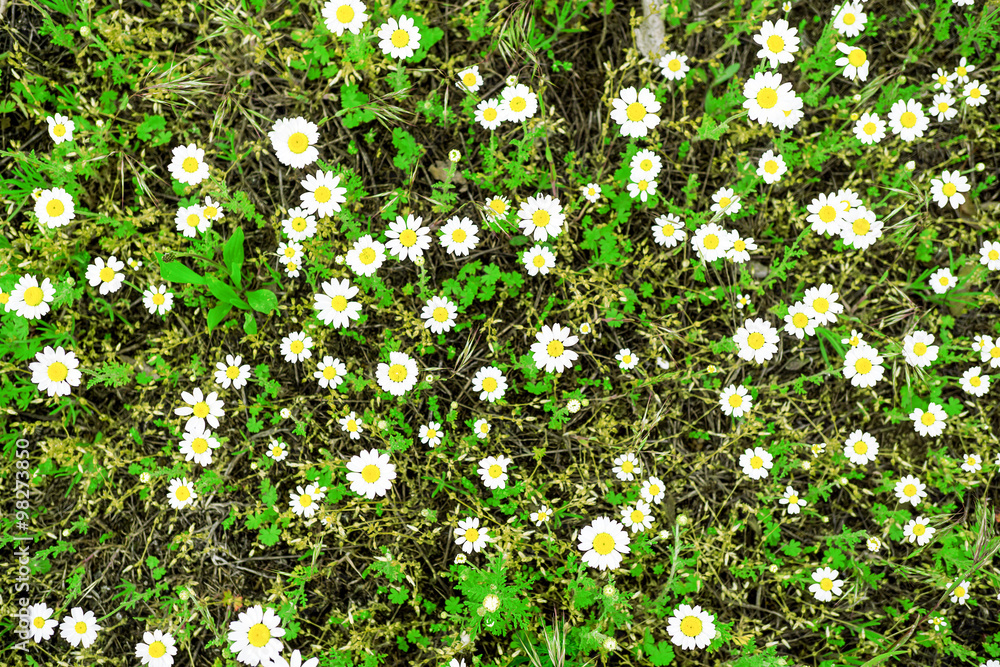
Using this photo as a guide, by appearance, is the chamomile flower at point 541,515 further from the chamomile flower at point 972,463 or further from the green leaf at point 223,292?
the chamomile flower at point 972,463

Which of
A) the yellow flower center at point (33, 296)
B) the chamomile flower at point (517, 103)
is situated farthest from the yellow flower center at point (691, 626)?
the yellow flower center at point (33, 296)

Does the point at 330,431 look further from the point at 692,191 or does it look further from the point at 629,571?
the point at 692,191

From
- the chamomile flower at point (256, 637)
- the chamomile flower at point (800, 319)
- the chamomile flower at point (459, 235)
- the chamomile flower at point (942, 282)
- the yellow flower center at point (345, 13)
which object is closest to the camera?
the chamomile flower at point (256, 637)

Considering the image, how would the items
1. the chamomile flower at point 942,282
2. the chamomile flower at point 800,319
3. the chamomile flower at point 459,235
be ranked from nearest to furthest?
the chamomile flower at point 459,235 < the chamomile flower at point 800,319 < the chamomile flower at point 942,282

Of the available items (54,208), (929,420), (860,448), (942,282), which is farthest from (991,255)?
(54,208)

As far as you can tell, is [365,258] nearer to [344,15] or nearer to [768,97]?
[344,15]

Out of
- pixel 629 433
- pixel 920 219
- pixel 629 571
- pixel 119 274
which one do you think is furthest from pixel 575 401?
pixel 119 274
